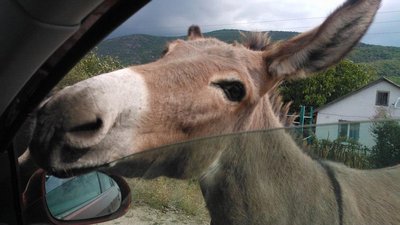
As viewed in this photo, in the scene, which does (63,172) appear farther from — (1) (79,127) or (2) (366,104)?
(2) (366,104)

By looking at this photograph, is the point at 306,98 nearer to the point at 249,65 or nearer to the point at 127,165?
the point at 249,65

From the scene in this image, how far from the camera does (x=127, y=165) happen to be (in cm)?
161

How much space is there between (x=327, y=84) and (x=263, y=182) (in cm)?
372

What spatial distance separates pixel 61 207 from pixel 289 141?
1124 mm

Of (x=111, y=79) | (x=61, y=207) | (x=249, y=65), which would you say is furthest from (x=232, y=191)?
(x=249, y=65)

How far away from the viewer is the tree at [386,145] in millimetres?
1120

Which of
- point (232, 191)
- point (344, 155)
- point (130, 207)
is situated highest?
point (344, 155)

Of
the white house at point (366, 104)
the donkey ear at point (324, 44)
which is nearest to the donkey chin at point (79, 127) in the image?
the white house at point (366, 104)

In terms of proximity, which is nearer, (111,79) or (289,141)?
(289,141)

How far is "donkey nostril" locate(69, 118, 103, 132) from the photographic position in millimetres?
2490

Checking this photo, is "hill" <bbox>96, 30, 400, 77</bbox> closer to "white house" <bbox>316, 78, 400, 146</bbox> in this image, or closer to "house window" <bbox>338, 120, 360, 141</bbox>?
"white house" <bbox>316, 78, 400, 146</bbox>

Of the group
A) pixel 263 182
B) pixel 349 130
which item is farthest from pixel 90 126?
pixel 349 130

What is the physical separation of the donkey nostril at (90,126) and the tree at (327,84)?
164 centimetres

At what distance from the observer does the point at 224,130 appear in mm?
3258
